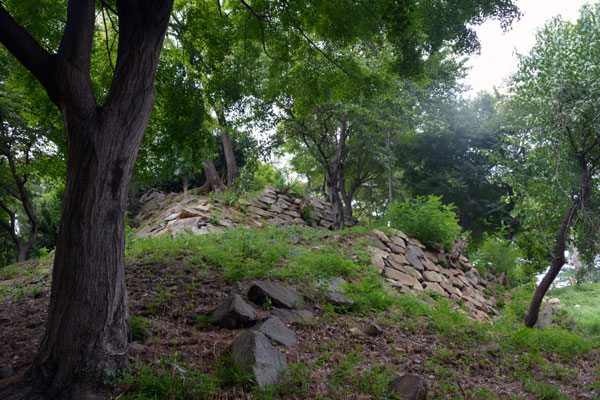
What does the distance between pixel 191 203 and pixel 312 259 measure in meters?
7.50

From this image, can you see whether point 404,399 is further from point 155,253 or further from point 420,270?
point 420,270

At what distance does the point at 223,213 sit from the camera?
37.4 ft

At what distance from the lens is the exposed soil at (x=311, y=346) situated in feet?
10.8

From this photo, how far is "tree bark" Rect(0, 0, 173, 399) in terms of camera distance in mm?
2822

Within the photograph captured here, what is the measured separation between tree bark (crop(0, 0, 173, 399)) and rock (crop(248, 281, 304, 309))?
5.78ft

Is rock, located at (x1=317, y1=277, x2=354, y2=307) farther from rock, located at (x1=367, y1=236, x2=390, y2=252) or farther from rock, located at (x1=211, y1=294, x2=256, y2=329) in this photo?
rock, located at (x1=367, y1=236, x2=390, y2=252)

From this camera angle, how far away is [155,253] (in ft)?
21.7

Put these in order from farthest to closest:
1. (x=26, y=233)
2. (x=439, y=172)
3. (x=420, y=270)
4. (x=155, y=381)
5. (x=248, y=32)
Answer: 1. (x=26, y=233)
2. (x=439, y=172)
3. (x=420, y=270)
4. (x=248, y=32)
5. (x=155, y=381)

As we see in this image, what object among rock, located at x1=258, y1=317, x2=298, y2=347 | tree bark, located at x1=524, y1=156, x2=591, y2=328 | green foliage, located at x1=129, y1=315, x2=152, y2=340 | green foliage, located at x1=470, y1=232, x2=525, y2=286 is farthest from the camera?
green foliage, located at x1=470, y1=232, x2=525, y2=286

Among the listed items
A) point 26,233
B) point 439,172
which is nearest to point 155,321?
point 439,172

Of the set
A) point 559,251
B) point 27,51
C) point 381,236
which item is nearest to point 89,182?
point 27,51

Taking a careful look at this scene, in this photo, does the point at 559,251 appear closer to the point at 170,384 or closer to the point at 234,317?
the point at 234,317

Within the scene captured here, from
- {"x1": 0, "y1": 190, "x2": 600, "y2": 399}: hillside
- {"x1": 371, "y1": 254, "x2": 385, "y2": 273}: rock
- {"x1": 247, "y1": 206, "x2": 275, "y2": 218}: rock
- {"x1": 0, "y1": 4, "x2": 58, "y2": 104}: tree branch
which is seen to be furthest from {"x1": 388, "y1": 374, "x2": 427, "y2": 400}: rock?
{"x1": 247, "y1": 206, "x2": 275, "y2": 218}: rock

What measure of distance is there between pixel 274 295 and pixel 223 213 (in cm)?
699
